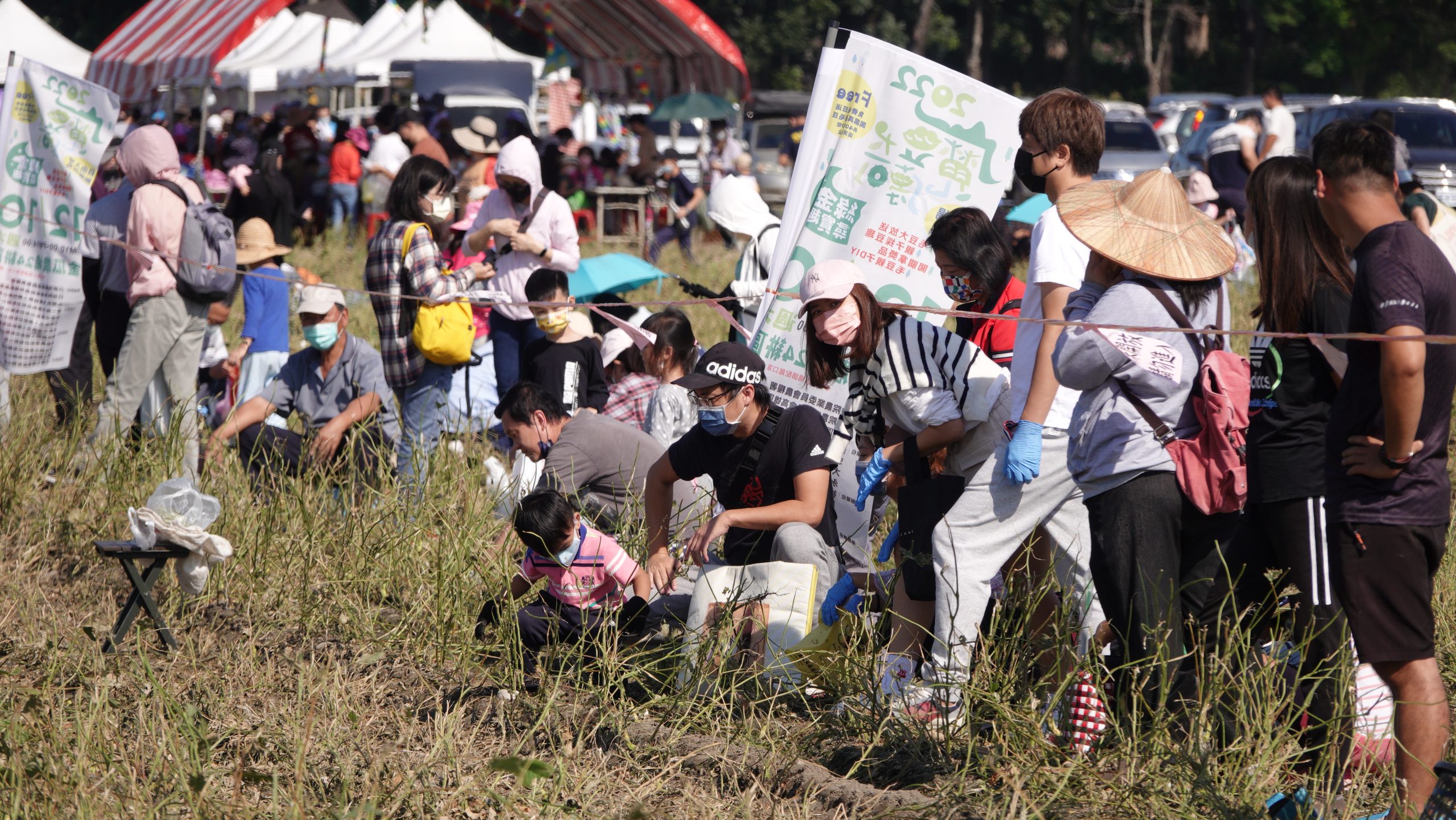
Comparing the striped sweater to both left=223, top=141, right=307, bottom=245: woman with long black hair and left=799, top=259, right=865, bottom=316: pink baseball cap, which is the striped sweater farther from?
left=223, top=141, right=307, bottom=245: woman with long black hair

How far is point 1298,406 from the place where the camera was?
338 cm

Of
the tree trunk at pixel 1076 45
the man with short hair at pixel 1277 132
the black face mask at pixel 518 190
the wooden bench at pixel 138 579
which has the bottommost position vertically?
the wooden bench at pixel 138 579

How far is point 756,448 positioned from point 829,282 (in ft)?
2.65

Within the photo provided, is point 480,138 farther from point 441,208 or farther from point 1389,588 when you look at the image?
point 1389,588

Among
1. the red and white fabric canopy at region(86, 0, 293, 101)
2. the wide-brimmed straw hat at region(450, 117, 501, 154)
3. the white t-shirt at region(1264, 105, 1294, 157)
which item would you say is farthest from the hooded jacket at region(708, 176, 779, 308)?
the red and white fabric canopy at region(86, 0, 293, 101)

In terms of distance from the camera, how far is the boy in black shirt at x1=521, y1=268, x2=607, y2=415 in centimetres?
658

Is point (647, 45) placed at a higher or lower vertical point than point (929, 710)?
higher

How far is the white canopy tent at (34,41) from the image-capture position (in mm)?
21234

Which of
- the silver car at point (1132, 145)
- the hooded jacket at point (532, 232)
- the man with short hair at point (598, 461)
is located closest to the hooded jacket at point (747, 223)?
the hooded jacket at point (532, 232)

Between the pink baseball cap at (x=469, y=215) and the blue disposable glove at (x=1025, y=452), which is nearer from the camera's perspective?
the blue disposable glove at (x=1025, y=452)

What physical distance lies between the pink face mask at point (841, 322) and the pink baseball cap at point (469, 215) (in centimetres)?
373

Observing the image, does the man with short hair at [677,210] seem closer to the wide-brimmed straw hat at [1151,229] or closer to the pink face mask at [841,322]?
the pink face mask at [841,322]

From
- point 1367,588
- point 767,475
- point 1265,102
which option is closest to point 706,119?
point 1265,102

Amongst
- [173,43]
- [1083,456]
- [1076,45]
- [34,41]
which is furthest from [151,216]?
[1076,45]
